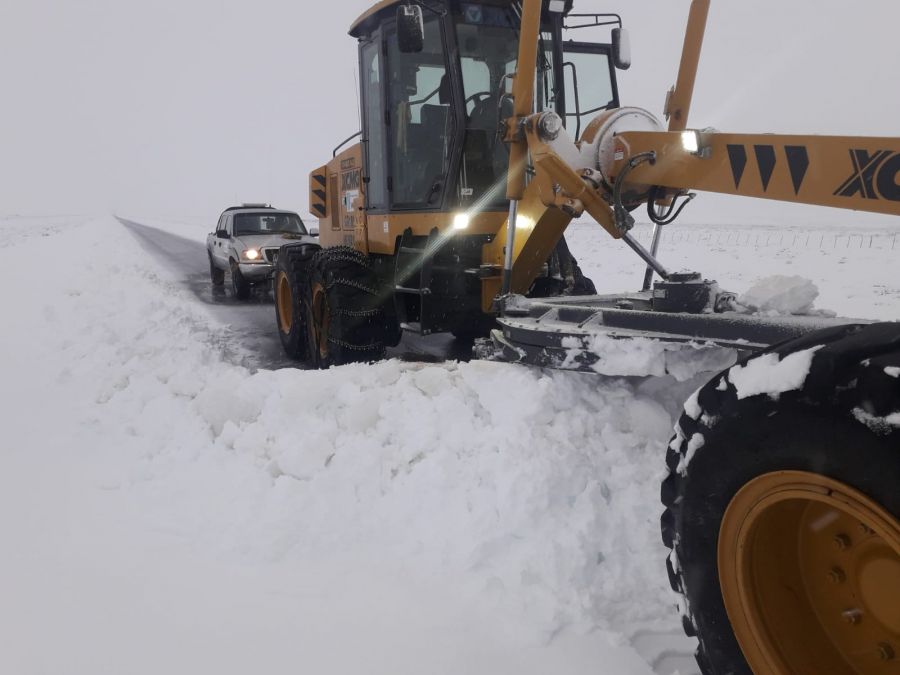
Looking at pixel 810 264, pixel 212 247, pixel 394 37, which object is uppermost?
pixel 394 37

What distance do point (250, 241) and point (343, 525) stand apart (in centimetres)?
1045

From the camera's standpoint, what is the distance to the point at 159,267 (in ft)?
60.2

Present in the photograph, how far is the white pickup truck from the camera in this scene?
1244 centimetres

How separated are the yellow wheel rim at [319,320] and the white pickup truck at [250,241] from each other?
16.2 feet

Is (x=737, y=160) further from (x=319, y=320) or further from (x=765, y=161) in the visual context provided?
(x=319, y=320)

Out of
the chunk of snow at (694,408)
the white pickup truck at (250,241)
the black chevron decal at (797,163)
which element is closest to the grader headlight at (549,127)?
the black chevron decal at (797,163)

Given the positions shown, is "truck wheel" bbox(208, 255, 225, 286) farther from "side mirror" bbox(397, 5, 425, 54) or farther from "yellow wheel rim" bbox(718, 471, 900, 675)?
"yellow wheel rim" bbox(718, 471, 900, 675)

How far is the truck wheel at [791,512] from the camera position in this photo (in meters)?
1.56

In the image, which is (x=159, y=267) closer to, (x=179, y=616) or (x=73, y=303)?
(x=73, y=303)

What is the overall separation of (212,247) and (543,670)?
13822mm

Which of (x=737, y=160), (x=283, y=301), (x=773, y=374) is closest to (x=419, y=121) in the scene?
(x=283, y=301)

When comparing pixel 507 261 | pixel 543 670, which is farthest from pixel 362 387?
pixel 543 670

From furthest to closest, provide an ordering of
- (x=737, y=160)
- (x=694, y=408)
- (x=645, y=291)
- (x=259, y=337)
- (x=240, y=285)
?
(x=240, y=285)
(x=259, y=337)
(x=645, y=291)
(x=737, y=160)
(x=694, y=408)

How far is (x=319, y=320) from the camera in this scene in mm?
6984
